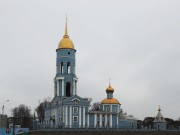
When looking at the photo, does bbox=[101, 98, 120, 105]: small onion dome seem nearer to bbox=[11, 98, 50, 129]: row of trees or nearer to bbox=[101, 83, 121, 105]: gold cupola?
bbox=[101, 83, 121, 105]: gold cupola

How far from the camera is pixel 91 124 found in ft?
210

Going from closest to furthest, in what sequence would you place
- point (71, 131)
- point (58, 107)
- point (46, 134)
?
point (46, 134), point (71, 131), point (58, 107)

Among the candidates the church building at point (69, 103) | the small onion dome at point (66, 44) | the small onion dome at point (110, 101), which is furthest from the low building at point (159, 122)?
the small onion dome at point (66, 44)

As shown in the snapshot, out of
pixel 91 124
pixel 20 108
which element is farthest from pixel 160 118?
pixel 20 108

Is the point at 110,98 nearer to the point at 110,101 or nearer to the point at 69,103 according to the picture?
the point at 110,101

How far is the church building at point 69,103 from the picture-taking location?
6091 cm

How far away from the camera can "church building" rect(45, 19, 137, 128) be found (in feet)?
200

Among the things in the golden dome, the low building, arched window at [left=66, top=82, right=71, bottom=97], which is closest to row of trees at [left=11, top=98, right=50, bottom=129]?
the golden dome

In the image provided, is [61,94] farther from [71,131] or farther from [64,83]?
[71,131]

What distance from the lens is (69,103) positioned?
6081 cm

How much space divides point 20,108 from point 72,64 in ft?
145

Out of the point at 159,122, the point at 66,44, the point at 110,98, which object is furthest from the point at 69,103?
the point at 159,122

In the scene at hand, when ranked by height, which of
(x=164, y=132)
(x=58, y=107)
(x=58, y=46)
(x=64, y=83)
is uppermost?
(x=58, y=46)

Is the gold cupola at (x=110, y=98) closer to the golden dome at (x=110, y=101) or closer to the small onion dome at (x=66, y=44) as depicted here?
the golden dome at (x=110, y=101)
